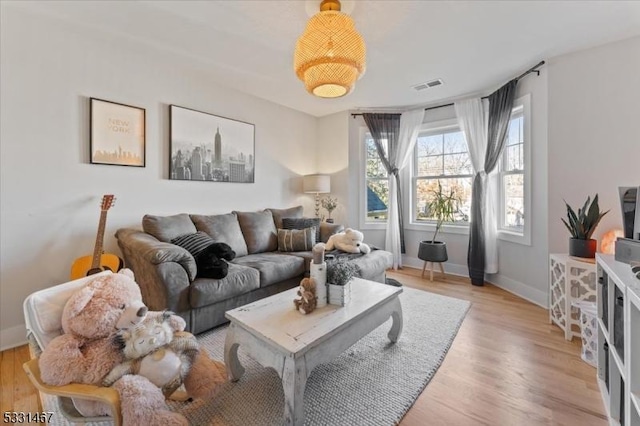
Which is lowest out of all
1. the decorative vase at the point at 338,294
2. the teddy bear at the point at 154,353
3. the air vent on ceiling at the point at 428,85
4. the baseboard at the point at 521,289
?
the baseboard at the point at 521,289

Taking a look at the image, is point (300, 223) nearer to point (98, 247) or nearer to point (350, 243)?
point (350, 243)

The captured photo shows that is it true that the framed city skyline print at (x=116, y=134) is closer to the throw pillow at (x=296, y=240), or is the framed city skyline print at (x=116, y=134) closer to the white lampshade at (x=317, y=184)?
the throw pillow at (x=296, y=240)

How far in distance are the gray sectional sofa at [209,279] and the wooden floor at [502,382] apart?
862 mm

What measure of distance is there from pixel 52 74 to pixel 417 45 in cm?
314

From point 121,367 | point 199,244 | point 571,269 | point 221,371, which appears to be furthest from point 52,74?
point 571,269

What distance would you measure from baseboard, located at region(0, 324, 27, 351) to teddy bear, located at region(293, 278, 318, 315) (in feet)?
7.47

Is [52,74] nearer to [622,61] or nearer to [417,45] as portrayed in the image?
[417,45]

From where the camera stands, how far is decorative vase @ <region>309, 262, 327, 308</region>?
1683 mm

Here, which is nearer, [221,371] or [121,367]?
[121,367]

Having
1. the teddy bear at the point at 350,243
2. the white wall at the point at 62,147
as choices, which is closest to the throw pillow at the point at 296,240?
the teddy bear at the point at 350,243

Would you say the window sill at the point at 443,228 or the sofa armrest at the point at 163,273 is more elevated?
the window sill at the point at 443,228

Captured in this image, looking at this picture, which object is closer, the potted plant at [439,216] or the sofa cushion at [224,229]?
the sofa cushion at [224,229]

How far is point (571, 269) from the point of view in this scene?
2268 mm

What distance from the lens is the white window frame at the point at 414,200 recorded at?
398 cm
